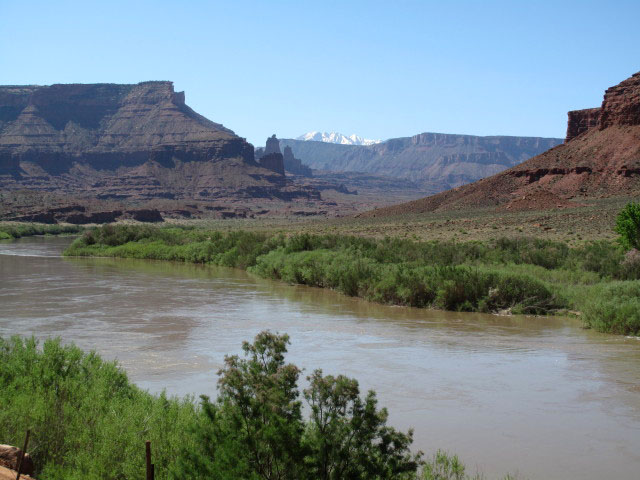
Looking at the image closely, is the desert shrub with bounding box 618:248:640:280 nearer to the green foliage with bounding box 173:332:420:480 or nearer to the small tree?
the small tree

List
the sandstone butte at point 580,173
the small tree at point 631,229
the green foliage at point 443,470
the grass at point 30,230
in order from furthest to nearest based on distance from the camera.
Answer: the grass at point 30,230 → the sandstone butte at point 580,173 → the small tree at point 631,229 → the green foliage at point 443,470

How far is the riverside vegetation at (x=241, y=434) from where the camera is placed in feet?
23.7

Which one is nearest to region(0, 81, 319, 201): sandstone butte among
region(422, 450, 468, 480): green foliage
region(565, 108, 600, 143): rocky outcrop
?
region(565, 108, 600, 143): rocky outcrop

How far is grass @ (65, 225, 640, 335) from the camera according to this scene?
23.7 m

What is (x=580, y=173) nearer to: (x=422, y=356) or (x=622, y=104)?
(x=622, y=104)

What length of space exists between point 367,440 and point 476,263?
24538mm

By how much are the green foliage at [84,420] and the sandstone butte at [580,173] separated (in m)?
56.3

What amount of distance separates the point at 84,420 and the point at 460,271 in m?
18.2

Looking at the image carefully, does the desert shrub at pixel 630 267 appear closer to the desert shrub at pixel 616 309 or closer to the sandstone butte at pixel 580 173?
the desert shrub at pixel 616 309

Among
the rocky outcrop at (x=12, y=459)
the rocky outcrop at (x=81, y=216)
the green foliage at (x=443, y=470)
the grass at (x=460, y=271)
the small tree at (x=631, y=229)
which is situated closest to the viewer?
the rocky outcrop at (x=12, y=459)

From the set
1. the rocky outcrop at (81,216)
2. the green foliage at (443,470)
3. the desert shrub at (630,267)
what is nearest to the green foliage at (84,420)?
the green foliage at (443,470)

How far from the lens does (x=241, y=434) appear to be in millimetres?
7238

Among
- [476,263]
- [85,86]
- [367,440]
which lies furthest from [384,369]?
[85,86]

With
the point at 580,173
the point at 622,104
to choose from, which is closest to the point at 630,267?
the point at 580,173
